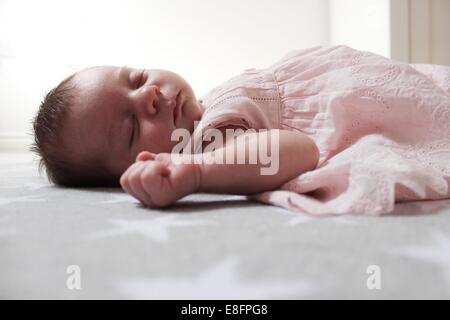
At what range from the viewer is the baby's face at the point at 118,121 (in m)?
0.78

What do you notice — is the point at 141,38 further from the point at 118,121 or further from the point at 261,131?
the point at 261,131

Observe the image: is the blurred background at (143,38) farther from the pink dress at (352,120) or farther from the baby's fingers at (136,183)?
the baby's fingers at (136,183)

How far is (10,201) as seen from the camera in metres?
0.69

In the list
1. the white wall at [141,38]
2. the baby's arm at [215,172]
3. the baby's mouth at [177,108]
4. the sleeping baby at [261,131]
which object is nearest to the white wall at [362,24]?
the white wall at [141,38]

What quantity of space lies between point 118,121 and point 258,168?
312 mm

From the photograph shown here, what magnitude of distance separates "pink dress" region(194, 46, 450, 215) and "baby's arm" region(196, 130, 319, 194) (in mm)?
19

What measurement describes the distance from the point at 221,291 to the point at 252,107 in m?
0.48

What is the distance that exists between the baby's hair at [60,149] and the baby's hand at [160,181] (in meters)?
0.27

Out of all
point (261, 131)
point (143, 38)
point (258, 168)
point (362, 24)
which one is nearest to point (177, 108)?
point (261, 131)

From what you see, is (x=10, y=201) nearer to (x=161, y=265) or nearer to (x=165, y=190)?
(x=165, y=190)

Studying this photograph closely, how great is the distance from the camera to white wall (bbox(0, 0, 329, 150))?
2615mm

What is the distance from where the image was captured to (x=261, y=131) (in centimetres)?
73

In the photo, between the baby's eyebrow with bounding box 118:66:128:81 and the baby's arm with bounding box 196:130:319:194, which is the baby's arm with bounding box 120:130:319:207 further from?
the baby's eyebrow with bounding box 118:66:128:81

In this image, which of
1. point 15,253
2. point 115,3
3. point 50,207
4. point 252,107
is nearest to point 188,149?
point 252,107
